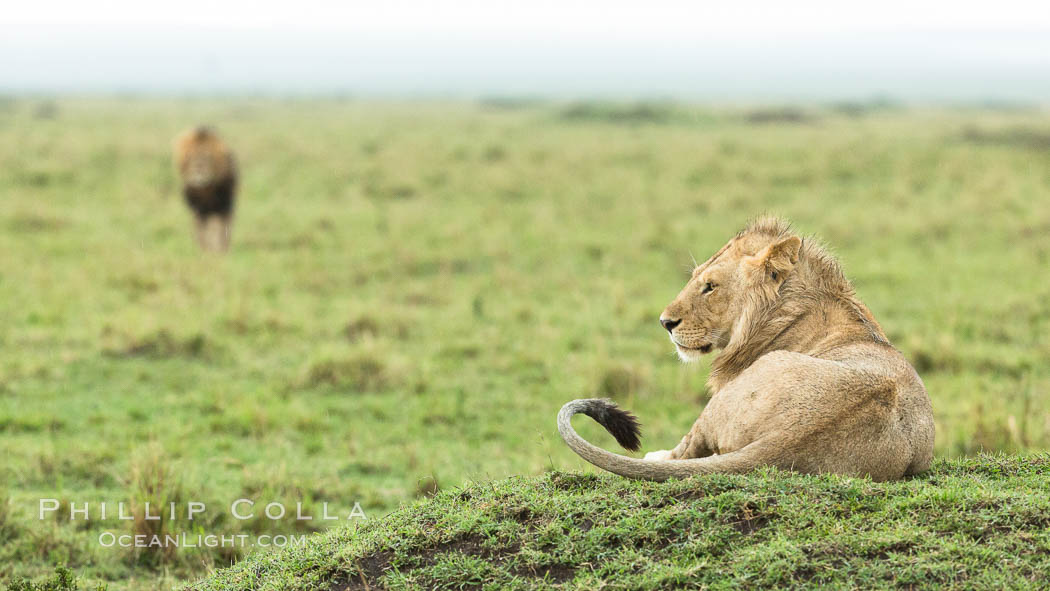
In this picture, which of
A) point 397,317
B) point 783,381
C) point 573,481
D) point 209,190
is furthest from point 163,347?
point 783,381

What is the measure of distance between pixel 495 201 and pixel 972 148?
15993 mm

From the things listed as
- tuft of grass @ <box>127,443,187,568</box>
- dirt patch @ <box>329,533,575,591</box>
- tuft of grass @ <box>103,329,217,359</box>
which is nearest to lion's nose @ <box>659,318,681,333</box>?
dirt patch @ <box>329,533,575,591</box>

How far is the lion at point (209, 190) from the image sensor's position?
14.7 metres

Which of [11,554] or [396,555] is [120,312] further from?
[396,555]

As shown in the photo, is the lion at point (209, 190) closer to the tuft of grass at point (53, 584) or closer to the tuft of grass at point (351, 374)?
the tuft of grass at point (351, 374)

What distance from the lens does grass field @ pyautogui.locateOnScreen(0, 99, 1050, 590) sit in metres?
6.76

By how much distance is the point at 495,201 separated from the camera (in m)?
19.9

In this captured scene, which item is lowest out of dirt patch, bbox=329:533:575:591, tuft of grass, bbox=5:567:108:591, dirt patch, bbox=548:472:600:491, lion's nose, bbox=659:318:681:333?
tuft of grass, bbox=5:567:108:591

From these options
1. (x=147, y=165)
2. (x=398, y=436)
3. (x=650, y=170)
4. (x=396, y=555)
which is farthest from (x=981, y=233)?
(x=147, y=165)

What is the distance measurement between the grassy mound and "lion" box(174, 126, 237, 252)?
11228 mm

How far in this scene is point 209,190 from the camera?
1470cm

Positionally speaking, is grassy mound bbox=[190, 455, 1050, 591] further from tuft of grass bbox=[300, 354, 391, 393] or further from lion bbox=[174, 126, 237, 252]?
lion bbox=[174, 126, 237, 252]

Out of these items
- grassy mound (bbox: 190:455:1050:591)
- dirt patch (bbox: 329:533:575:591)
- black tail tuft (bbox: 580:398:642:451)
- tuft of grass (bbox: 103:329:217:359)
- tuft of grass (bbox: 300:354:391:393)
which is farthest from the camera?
tuft of grass (bbox: 103:329:217:359)

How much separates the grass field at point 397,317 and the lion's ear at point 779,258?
7.21 feet
